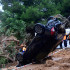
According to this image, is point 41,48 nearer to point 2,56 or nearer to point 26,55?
point 26,55

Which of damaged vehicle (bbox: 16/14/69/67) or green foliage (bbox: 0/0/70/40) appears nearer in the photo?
damaged vehicle (bbox: 16/14/69/67)

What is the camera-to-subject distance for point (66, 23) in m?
4.23

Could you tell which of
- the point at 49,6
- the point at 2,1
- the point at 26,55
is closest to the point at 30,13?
the point at 49,6

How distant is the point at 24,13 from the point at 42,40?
9315mm

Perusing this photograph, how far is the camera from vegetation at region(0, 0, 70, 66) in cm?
1256

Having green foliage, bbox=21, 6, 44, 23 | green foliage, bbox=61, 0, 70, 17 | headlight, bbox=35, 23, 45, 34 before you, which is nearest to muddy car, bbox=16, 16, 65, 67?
headlight, bbox=35, 23, 45, 34

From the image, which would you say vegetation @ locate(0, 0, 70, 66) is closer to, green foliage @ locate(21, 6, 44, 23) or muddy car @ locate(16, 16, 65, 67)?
green foliage @ locate(21, 6, 44, 23)

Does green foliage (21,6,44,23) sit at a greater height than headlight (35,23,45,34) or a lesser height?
greater

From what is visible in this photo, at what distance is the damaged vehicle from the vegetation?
738 centimetres

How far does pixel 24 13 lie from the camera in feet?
43.1

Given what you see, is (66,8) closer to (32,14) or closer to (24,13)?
(32,14)

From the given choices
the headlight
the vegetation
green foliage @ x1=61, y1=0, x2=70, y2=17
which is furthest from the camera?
green foliage @ x1=61, y1=0, x2=70, y2=17

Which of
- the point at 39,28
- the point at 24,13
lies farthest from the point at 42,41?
the point at 24,13

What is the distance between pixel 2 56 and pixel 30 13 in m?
5.96
